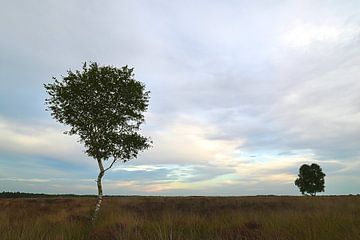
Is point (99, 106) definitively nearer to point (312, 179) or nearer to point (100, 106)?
point (100, 106)

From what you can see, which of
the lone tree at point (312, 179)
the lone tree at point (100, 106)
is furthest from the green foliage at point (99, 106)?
the lone tree at point (312, 179)

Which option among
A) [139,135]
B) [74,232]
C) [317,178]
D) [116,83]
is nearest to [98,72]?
[116,83]

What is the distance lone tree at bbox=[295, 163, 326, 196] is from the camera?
225 ft

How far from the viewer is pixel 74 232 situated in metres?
9.66

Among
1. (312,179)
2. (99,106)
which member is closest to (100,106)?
(99,106)

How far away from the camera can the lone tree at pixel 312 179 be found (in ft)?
225

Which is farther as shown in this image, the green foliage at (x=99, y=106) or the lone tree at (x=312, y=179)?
the lone tree at (x=312, y=179)

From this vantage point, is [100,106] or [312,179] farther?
[312,179]

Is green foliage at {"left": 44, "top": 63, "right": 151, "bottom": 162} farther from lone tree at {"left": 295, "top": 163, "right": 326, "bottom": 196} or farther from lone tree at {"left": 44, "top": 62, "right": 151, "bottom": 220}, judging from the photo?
lone tree at {"left": 295, "top": 163, "right": 326, "bottom": 196}

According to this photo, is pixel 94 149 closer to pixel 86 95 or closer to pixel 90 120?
pixel 90 120

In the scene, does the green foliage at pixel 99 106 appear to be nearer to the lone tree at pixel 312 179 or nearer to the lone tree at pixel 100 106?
the lone tree at pixel 100 106

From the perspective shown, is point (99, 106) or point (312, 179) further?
point (312, 179)

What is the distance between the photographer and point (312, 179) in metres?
68.6

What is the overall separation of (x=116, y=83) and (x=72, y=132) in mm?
4017
